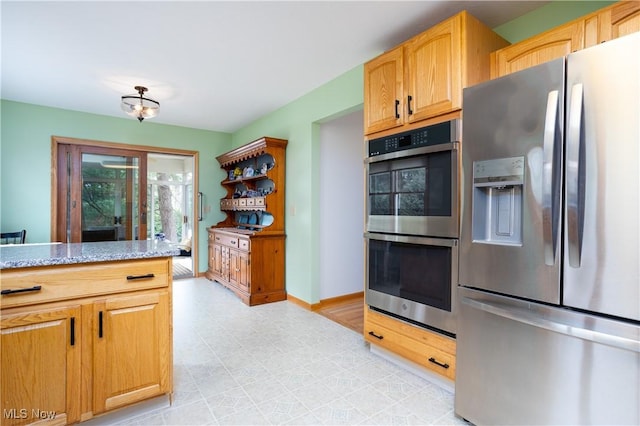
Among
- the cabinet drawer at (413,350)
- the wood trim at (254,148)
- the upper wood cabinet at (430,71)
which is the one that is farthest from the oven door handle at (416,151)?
the wood trim at (254,148)

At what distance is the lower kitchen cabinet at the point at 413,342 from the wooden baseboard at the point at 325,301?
1.26m

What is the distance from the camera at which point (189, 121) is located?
498 centimetres

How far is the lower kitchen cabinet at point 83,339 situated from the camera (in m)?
1.43

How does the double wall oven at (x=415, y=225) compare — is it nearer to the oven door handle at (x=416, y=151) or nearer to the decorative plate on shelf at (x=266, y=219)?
the oven door handle at (x=416, y=151)

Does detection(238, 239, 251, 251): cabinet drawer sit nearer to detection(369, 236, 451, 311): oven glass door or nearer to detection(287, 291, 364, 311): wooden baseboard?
detection(287, 291, 364, 311): wooden baseboard

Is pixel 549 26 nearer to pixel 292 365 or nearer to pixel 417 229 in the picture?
pixel 417 229

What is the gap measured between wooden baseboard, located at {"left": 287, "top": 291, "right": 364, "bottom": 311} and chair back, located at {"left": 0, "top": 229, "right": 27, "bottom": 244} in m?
3.41

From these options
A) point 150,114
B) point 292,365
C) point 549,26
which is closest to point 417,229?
point 292,365

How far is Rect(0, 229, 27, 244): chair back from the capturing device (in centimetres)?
367

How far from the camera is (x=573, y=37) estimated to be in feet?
5.33

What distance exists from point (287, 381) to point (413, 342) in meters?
0.93

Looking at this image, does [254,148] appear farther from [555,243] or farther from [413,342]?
[555,243]

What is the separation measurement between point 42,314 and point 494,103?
249 centimetres

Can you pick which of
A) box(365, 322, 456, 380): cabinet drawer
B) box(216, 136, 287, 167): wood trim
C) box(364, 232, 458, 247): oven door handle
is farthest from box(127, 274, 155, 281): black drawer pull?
box(216, 136, 287, 167): wood trim
